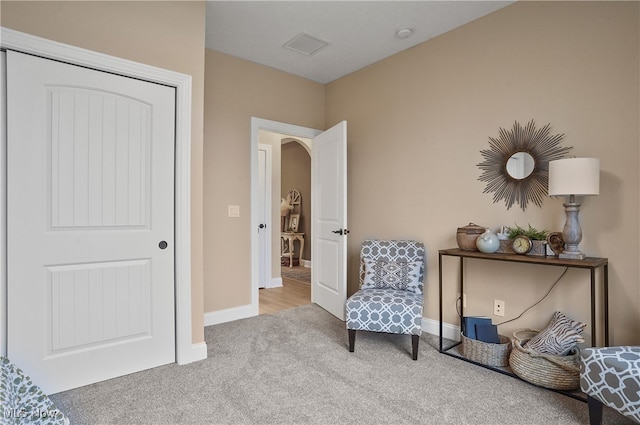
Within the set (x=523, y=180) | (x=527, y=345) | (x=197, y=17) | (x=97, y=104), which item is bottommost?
(x=527, y=345)

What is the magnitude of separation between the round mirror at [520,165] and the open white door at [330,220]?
55.1 inches

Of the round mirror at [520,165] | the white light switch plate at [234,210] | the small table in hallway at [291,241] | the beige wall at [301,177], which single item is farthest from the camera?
the beige wall at [301,177]

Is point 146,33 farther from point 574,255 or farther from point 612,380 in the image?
point 612,380

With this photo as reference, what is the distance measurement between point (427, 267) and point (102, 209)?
2590 millimetres

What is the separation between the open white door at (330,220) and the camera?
133 inches

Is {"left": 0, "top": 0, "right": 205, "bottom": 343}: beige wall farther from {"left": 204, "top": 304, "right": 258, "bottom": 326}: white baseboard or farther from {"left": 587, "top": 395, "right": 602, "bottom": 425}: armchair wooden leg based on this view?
{"left": 587, "top": 395, "right": 602, "bottom": 425}: armchair wooden leg

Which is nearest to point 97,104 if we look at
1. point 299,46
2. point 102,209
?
Answer: point 102,209

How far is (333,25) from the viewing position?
2.90 metres

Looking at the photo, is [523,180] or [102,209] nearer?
[102,209]

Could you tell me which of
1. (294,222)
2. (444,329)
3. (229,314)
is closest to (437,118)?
(444,329)

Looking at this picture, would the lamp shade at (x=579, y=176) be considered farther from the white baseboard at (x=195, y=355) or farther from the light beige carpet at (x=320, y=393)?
the white baseboard at (x=195, y=355)

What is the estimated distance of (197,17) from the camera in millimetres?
2484

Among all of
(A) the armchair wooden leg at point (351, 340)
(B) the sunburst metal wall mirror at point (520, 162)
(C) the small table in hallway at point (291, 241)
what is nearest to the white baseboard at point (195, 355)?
(A) the armchair wooden leg at point (351, 340)

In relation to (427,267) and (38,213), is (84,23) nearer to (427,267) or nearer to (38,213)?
(38,213)
